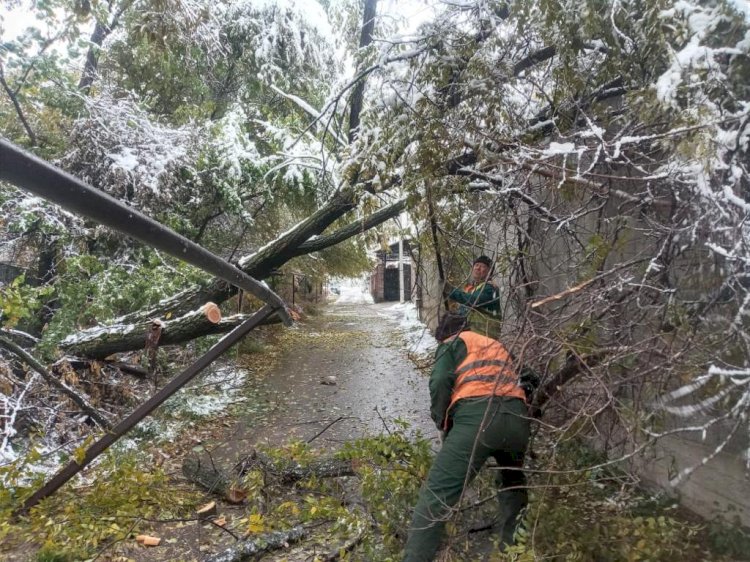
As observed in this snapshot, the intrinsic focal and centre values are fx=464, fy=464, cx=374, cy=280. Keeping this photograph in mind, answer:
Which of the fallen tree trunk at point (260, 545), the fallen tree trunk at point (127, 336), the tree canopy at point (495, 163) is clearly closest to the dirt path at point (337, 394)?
the fallen tree trunk at point (260, 545)

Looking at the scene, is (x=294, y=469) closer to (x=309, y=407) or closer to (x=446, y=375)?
(x=446, y=375)

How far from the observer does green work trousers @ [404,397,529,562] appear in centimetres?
240

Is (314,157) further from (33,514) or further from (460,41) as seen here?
(33,514)

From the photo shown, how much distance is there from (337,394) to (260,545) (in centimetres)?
460

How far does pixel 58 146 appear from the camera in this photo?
6566 millimetres

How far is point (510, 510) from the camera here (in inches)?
109

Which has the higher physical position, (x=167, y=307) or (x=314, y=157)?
(x=314, y=157)

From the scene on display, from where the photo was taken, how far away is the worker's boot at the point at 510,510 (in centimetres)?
276

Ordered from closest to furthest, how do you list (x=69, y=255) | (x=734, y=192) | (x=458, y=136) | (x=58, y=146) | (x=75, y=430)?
(x=734, y=192)
(x=458, y=136)
(x=75, y=430)
(x=69, y=255)
(x=58, y=146)

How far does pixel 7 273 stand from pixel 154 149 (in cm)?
261

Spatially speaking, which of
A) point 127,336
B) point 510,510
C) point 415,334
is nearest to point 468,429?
point 510,510

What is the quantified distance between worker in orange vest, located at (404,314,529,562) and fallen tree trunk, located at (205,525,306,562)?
982 millimetres

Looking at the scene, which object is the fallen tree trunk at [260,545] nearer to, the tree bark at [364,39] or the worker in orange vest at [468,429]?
the worker in orange vest at [468,429]

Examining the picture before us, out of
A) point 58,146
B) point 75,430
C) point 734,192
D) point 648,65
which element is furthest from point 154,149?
point 734,192
